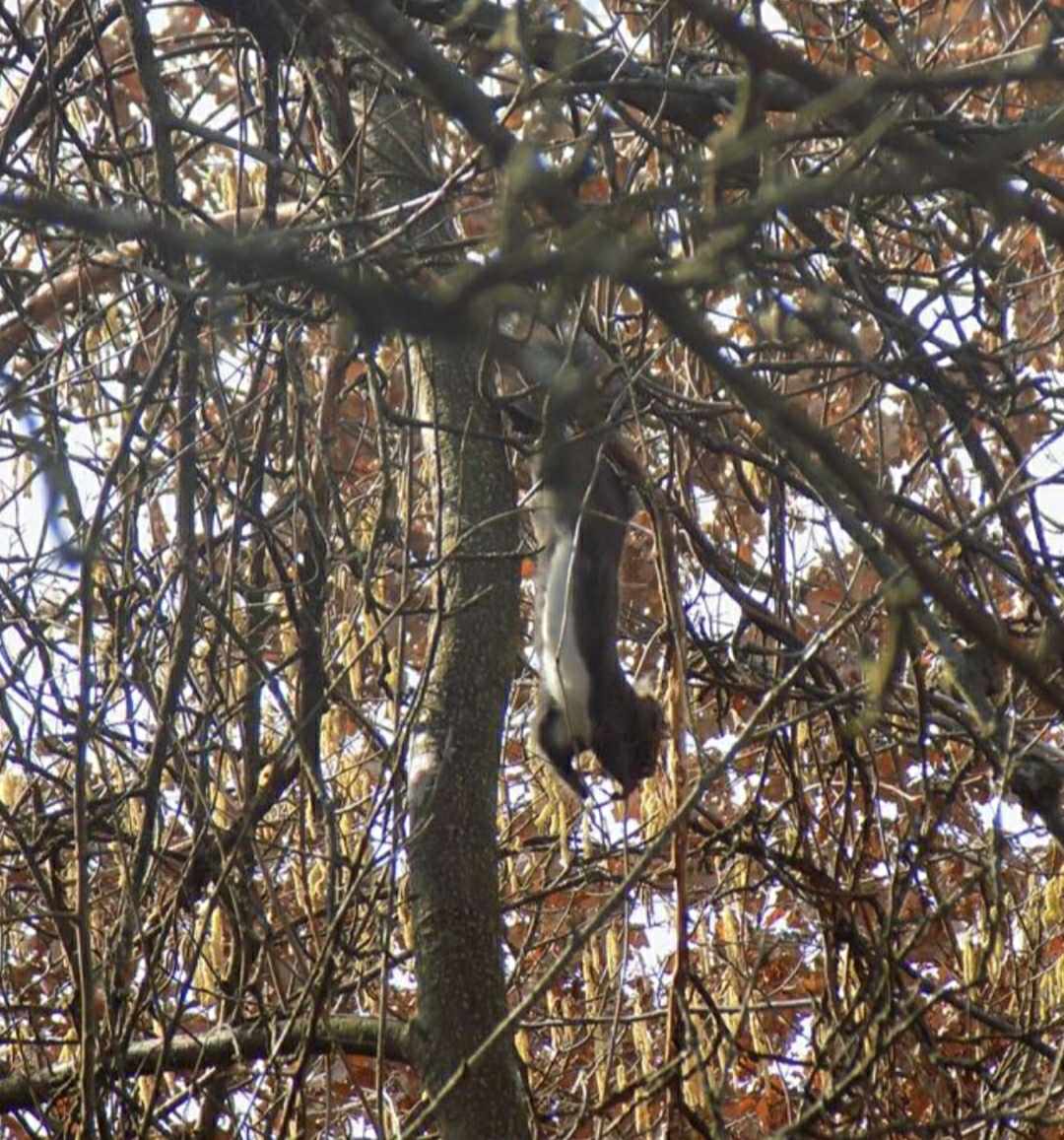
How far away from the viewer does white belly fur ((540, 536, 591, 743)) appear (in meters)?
3.61

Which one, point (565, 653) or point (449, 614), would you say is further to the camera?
point (565, 653)

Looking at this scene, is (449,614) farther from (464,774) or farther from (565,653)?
(565,653)

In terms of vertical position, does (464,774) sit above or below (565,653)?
below

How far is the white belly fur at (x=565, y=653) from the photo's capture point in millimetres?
3613

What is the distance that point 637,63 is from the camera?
3066 millimetres

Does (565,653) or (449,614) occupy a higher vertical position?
(565,653)

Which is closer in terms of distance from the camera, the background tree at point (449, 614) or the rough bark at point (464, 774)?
the background tree at point (449, 614)

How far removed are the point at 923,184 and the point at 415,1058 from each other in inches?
84.3

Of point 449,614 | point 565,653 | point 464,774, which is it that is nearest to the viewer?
point 449,614

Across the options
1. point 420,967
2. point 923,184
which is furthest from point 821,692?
point 923,184

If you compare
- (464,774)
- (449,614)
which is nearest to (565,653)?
(464,774)

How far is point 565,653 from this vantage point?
376 cm

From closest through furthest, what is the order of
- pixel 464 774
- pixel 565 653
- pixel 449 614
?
pixel 449 614, pixel 464 774, pixel 565 653

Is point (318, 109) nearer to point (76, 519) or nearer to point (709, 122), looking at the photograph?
point (709, 122)
